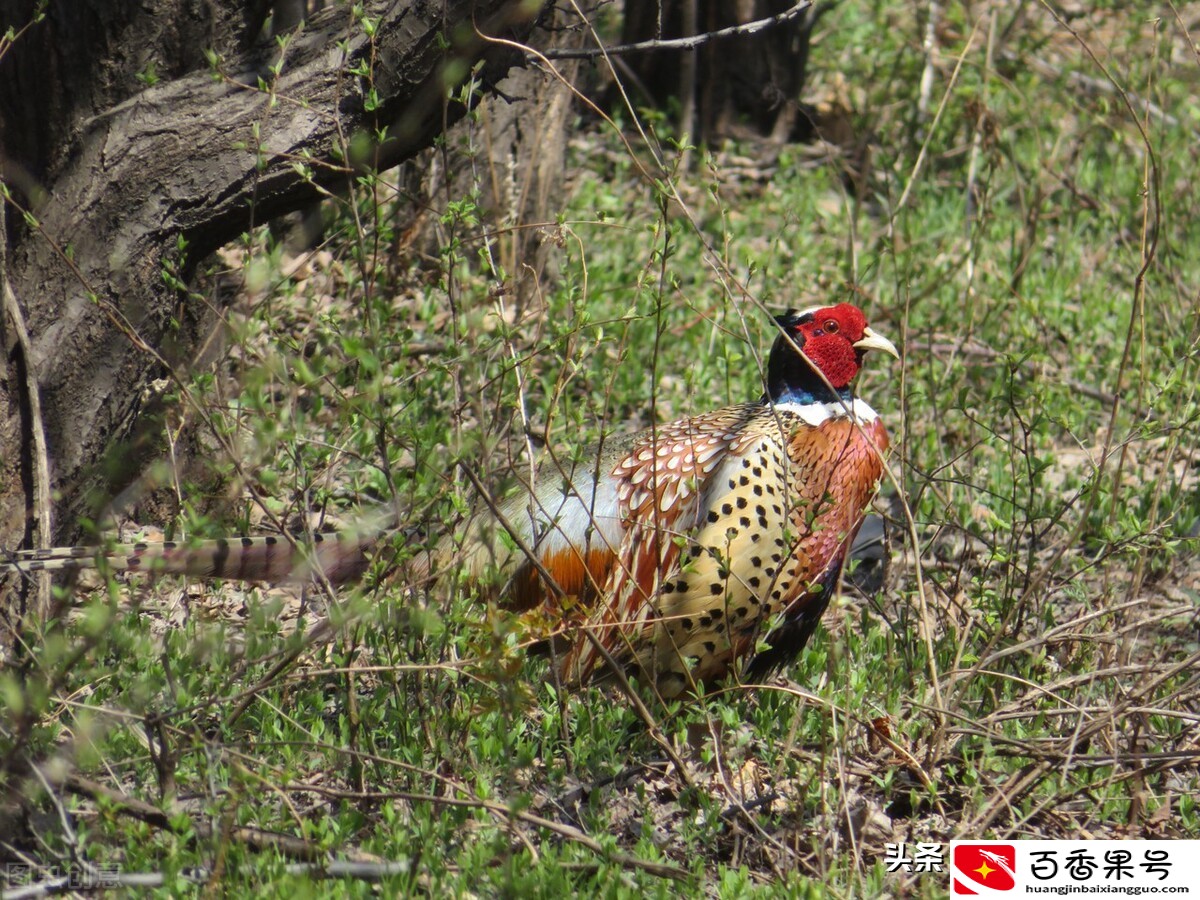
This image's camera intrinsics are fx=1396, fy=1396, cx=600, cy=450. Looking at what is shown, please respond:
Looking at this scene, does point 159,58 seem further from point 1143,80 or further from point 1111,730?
point 1143,80

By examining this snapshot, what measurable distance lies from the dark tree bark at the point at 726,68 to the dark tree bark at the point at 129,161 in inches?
139

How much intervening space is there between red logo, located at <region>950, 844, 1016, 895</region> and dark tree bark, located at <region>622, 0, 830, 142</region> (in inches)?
179

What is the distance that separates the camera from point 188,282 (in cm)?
380

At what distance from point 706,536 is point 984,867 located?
3.46 feet

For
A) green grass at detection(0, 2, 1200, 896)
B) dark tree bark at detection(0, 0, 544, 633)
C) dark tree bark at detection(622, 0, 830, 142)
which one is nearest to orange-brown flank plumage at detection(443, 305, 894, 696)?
green grass at detection(0, 2, 1200, 896)

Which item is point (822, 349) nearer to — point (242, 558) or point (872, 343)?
point (872, 343)

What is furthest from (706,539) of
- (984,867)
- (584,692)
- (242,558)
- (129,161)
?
(129,161)

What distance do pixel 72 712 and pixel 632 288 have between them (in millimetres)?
3021

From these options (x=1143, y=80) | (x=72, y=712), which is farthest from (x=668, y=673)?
(x=1143, y=80)

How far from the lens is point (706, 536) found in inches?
143

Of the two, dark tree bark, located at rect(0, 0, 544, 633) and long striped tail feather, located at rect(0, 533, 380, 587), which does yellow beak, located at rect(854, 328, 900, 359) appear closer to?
dark tree bark, located at rect(0, 0, 544, 633)

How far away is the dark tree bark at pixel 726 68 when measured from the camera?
22.8 feet

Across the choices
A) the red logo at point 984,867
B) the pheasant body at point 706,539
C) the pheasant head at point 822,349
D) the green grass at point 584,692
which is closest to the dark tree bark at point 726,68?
the green grass at point 584,692

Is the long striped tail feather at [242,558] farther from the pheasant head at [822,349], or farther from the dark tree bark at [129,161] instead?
the pheasant head at [822,349]
